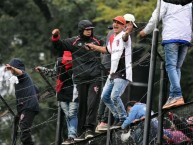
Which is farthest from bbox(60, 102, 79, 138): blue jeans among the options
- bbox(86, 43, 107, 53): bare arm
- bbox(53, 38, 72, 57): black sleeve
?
bbox(86, 43, 107, 53): bare arm

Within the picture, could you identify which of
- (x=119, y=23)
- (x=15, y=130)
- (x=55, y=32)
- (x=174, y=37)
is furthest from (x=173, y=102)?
(x=15, y=130)

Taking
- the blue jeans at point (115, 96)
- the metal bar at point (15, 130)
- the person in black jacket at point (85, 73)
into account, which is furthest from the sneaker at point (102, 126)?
the metal bar at point (15, 130)

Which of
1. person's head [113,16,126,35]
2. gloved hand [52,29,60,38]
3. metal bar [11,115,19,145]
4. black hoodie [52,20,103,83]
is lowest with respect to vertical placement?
metal bar [11,115,19,145]

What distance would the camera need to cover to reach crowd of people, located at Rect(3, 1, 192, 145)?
12.1 meters

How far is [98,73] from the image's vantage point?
547 inches

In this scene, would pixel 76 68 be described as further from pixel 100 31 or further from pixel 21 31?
pixel 21 31

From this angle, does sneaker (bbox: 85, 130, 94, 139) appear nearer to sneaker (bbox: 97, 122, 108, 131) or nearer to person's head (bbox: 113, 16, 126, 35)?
sneaker (bbox: 97, 122, 108, 131)

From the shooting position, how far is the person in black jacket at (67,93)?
14219mm

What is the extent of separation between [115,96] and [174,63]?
4.06 feet

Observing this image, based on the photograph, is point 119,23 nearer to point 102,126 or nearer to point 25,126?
point 102,126

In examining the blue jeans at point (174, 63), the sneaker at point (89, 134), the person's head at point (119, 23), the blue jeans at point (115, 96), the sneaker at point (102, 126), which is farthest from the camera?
the sneaker at point (89, 134)

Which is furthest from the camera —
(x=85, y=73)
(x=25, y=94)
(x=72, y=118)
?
(x=25, y=94)

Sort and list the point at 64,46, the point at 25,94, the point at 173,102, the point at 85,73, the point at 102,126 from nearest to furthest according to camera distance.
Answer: the point at 173,102 → the point at 102,126 → the point at 85,73 → the point at 64,46 → the point at 25,94

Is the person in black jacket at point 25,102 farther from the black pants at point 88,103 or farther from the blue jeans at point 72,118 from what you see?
the black pants at point 88,103
